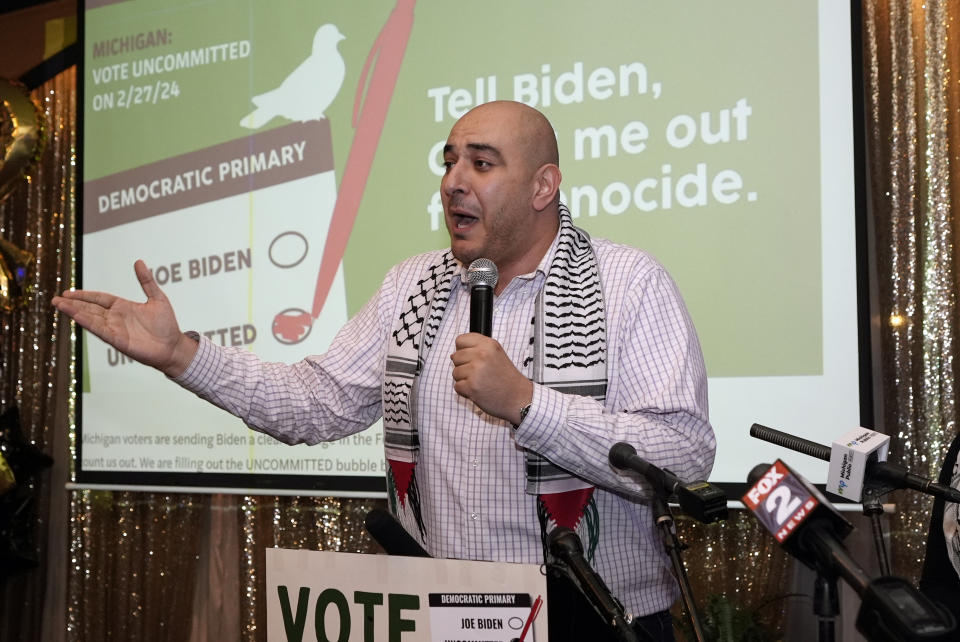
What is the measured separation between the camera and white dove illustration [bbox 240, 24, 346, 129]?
4.03m

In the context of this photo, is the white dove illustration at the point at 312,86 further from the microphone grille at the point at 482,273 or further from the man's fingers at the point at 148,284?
the microphone grille at the point at 482,273

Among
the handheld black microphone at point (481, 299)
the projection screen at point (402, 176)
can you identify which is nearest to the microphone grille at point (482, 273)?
the handheld black microphone at point (481, 299)

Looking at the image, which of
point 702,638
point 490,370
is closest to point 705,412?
point 490,370

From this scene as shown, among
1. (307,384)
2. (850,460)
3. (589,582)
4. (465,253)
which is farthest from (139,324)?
(850,460)

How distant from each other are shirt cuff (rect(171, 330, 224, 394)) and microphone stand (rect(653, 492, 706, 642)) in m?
1.08

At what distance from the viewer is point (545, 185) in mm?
2219

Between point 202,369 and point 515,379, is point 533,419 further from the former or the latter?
point 202,369

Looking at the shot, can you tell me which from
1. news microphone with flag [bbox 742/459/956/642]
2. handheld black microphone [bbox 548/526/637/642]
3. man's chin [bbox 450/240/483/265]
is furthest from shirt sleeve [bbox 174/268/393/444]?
news microphone with flag [bbox 742/459/956/642]

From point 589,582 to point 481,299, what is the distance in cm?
73

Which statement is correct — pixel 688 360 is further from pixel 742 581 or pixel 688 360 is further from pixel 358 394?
pixel 742 581

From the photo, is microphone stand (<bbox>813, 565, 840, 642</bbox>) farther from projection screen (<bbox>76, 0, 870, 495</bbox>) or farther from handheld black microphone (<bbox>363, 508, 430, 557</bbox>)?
projection screen (<bbox>76, 0, 870, 495</bbox>)

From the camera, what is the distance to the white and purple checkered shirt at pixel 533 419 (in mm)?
1838

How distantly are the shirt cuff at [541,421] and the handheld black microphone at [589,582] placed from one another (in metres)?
0.40

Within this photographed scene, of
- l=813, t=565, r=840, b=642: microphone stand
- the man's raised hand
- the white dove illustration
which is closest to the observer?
l=813, t=565, r=840, b=642: microphone stand
